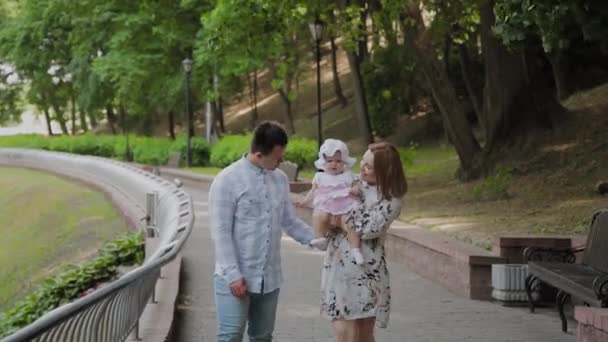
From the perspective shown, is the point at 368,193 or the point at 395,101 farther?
the point at 395,101

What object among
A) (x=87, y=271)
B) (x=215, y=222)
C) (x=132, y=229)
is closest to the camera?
(x=215, y=222)

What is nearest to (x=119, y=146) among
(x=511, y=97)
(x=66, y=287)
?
(x=511, y=97)

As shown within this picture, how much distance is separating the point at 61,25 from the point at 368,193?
54.4 meters

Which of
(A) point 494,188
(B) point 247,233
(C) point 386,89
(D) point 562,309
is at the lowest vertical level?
(D) point 562,309

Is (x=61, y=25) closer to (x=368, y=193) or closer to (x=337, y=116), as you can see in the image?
(x=337, y=116)

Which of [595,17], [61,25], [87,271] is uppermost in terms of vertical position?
[61,25]

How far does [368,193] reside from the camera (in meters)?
7.29

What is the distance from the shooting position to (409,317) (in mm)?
11367

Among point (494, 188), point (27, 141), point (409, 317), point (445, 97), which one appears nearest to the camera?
point (409, 317)

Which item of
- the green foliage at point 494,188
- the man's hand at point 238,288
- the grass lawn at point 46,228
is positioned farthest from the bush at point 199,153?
the man's hand at point 238,288

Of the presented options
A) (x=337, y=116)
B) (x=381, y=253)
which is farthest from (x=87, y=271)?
(x=337, y=116)

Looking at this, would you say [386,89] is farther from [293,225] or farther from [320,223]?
[293,225]

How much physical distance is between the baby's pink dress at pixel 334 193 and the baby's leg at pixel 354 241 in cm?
8

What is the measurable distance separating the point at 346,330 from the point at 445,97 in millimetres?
17393
